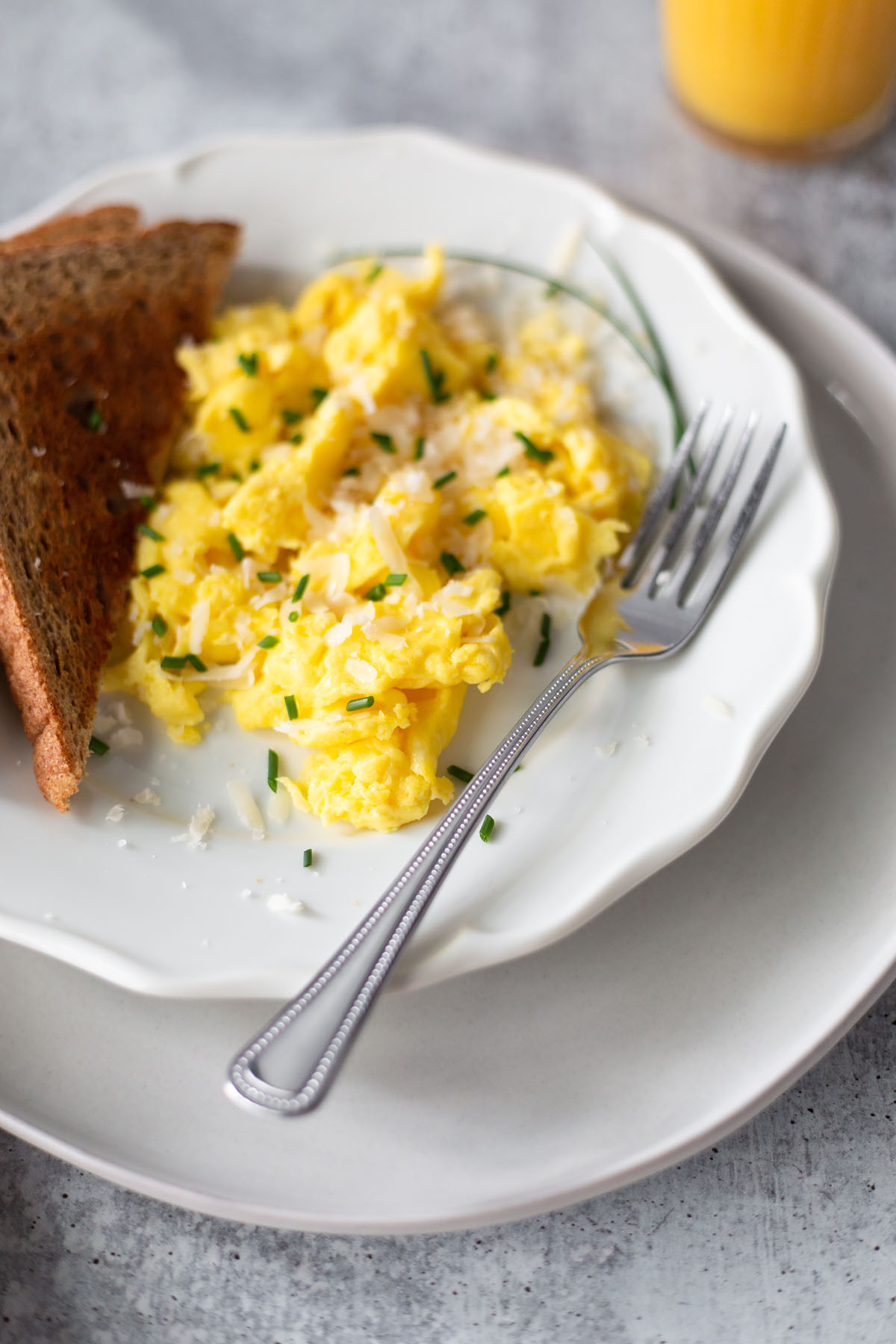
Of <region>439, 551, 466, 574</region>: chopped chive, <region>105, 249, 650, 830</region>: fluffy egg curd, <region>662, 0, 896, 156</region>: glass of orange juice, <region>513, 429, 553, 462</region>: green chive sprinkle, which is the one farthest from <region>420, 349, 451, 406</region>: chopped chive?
<region>662, 0, 896, 156</region>: glass of orange juice

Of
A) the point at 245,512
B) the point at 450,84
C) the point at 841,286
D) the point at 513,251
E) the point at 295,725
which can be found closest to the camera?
the point at 295,725

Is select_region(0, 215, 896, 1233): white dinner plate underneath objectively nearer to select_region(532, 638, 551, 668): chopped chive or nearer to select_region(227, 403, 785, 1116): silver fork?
select_region(227, 403, 785, 1116): silver fork

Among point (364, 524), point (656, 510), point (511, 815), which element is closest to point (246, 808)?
point (511, 815)

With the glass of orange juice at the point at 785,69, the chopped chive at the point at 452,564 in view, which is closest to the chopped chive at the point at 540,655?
the chopped chive at the point at 452,564

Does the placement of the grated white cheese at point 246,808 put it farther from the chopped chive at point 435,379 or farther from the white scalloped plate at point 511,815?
the chopped chive at point 435,379

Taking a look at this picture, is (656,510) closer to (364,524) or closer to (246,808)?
(364,524)

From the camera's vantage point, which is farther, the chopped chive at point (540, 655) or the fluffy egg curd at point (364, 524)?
the chopped chive at point (540, 655)

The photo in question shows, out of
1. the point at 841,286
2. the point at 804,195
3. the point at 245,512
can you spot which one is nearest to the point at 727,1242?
the point at 245,512

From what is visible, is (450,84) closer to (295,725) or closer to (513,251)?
(513,251)
